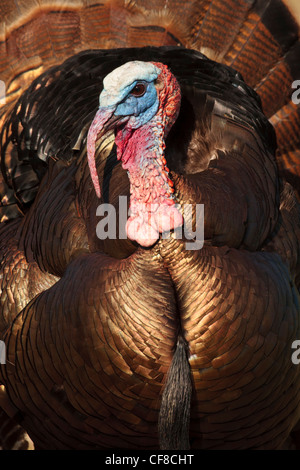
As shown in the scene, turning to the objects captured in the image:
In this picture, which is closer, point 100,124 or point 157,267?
point 100,124

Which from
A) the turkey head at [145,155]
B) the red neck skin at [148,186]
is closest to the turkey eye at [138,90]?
the turkey head at [145,155]

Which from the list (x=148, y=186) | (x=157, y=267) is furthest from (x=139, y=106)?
(x=157, y=267)

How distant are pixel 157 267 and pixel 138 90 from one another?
1.76 ft

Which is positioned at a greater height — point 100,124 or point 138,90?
point 138,90

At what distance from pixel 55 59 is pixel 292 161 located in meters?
1.19

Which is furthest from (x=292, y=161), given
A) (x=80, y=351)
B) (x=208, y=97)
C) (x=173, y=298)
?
(x=80, y=351)

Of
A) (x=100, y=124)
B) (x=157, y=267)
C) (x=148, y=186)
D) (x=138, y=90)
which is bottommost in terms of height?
(x=157, y=267)

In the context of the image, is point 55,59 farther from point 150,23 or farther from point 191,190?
point 191,190

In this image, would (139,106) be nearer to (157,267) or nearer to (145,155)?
(145,155)

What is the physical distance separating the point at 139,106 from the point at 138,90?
5cm

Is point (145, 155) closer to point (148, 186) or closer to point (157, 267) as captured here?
point (148, 186)

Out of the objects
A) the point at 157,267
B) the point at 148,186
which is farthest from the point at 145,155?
the point at 157,267

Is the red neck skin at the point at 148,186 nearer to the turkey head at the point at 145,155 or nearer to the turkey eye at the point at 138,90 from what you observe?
the turkey head at the point at 145,155

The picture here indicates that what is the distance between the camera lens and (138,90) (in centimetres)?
210
